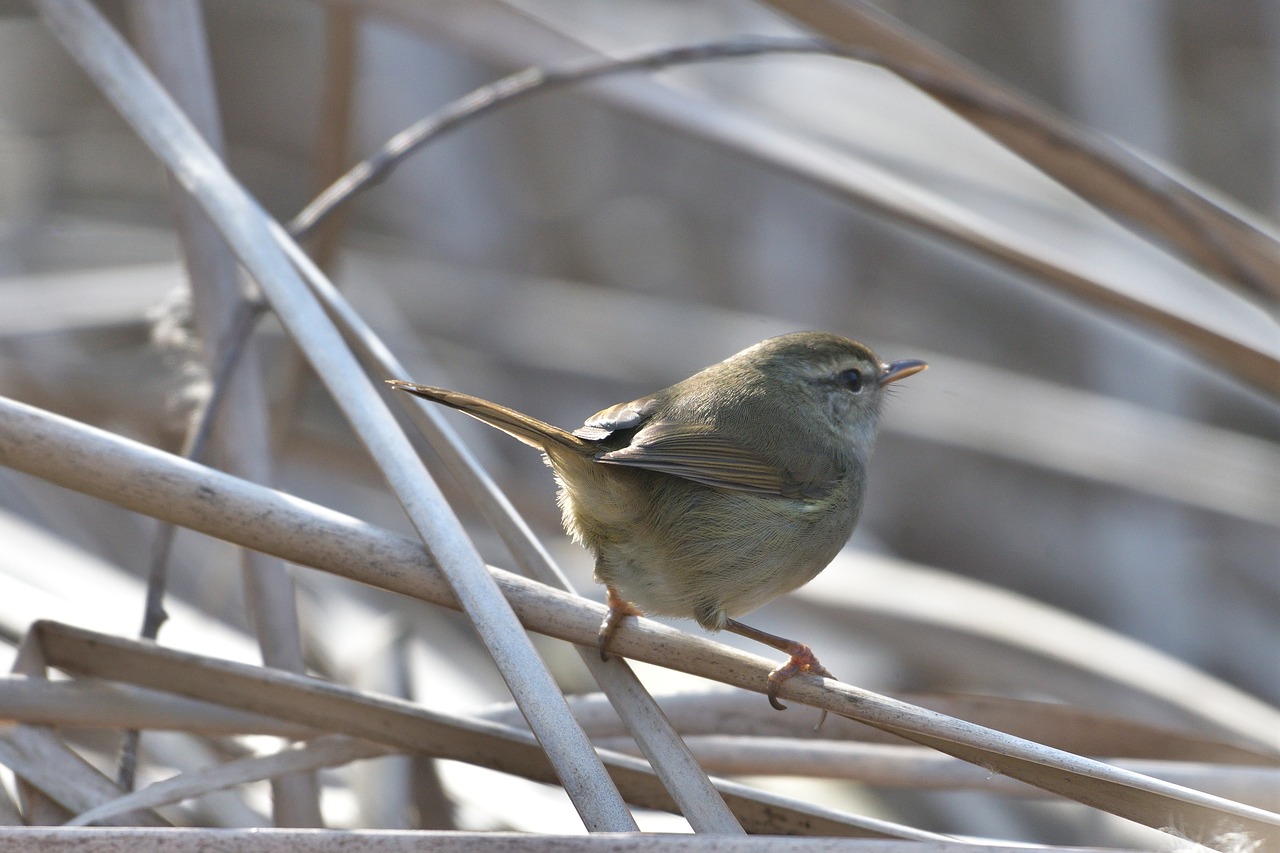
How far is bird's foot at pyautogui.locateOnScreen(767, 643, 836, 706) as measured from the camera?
1.79m

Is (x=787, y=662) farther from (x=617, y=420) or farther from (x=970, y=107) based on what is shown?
(x=970, y=107)

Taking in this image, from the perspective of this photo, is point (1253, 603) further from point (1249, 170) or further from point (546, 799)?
point (546, 799)

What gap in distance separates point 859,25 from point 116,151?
4047 millimetres

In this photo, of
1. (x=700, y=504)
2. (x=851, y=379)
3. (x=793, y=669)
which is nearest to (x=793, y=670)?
(x=793, y=669)

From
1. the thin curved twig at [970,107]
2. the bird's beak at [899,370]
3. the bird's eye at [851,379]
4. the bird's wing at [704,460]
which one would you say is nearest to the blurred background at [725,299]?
the thin curved twig at [970,107]

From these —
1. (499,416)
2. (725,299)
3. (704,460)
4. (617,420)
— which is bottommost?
(499,416)

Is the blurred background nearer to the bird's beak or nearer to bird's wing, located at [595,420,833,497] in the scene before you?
the bird's beak

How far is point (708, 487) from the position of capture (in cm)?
221

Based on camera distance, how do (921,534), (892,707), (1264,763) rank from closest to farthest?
(892,707)
(1264,763)
(921,534)

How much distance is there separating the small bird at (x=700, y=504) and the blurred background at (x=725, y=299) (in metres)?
0.61

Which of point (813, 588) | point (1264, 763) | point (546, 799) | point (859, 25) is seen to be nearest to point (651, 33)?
point (859, 25)

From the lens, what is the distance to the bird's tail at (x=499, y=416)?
168 cm

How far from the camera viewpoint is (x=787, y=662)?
75.7 inches

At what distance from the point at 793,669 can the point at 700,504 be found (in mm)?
419
